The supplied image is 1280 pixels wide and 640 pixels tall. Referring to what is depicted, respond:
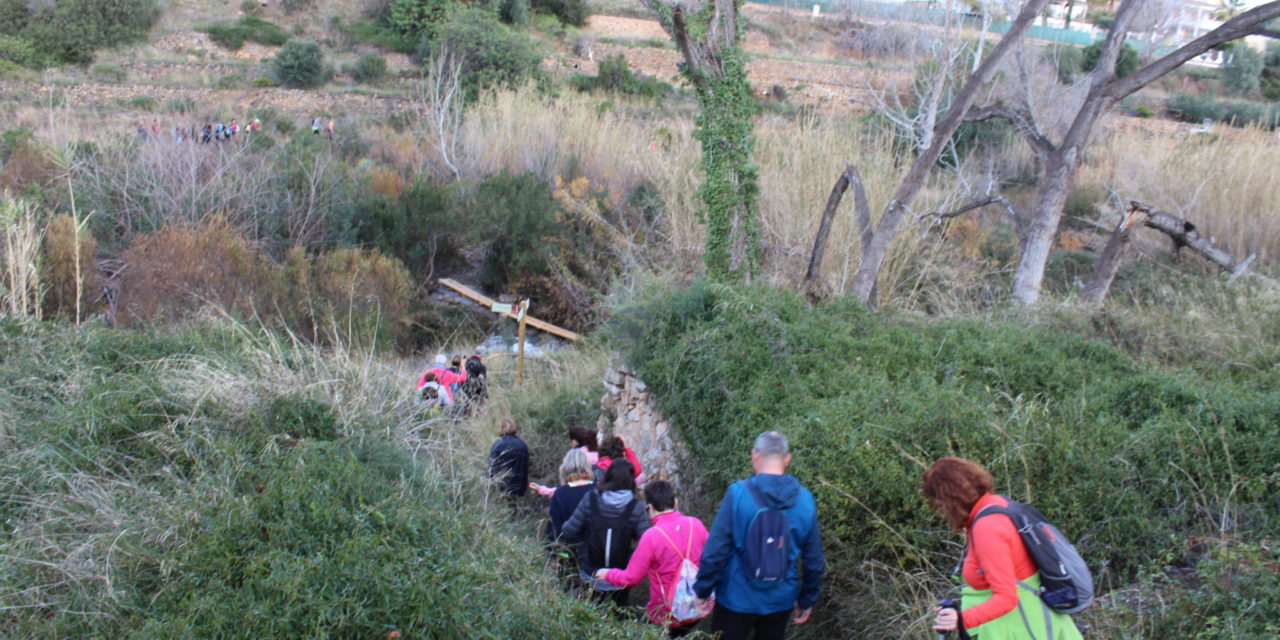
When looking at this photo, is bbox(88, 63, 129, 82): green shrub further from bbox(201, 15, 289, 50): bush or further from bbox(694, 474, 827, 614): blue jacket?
bbox(694, 474, 827, 614): blue jacket

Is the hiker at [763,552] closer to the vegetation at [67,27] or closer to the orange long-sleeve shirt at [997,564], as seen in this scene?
the orange long-sleeve shirt at [997,564]

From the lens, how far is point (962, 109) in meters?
9.15

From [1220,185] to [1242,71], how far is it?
95.6 ft

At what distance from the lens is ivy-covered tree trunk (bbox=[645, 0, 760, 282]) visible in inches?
367

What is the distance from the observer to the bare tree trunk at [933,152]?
902 cm

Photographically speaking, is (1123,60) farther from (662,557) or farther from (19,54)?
(19,54)

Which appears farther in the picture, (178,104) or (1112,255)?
(178,104)

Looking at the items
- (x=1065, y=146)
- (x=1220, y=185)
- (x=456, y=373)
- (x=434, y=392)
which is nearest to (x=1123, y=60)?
(x=1220, y=185)

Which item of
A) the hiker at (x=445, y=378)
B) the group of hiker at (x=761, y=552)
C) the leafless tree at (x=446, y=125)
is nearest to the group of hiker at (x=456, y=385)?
the hiker at (x=445, y=378)

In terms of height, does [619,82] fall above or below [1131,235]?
above

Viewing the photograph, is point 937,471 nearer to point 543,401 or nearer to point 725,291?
point 725,291

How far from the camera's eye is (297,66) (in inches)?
1565

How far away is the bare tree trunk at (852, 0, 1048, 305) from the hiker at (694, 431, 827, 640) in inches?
208

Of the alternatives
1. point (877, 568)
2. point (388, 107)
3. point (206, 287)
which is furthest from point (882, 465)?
point (388, 107)
